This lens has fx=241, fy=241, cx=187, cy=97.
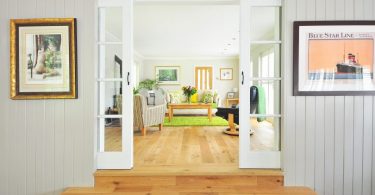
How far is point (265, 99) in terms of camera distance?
3318 millimetres

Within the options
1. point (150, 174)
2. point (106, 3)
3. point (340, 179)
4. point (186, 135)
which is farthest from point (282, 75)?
point (186, 135)

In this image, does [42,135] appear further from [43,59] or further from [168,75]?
[168,75]

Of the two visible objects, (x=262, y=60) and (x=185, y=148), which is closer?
(x=185, y=148)

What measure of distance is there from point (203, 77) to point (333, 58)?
314 inches

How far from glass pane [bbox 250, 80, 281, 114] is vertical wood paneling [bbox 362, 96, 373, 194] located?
0.87 meters

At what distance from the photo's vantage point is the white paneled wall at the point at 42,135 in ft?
8.27

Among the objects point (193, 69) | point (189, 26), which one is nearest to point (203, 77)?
point (193, 69)

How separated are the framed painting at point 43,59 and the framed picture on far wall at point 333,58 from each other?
233 centimetres

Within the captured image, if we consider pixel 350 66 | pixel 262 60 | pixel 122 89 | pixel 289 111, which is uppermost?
pixel 262 60

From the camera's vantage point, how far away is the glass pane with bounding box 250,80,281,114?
8.84 feet

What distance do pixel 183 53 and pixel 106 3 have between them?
7079 millimetres

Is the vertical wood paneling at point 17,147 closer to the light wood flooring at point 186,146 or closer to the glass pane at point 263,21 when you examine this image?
the light wood flooring at point 186,146

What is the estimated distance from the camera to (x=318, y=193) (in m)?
2.51

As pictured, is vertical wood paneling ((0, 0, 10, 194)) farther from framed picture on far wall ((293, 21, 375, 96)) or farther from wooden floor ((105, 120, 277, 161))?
framed picture on far wall ((293, 21, 375, 96))
